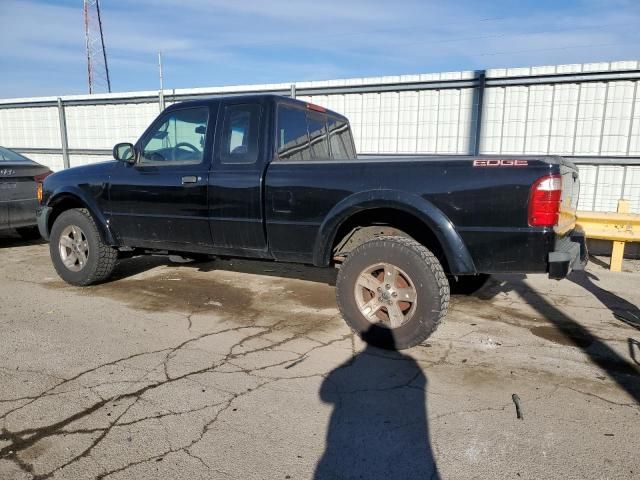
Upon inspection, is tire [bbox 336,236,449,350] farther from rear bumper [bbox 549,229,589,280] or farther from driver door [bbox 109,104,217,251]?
driver door [bbox 109,104,217,251]

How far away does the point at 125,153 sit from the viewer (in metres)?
5.01

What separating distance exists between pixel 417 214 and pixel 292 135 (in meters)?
1.60

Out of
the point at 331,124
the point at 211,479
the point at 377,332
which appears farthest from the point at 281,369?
the point at 331,124

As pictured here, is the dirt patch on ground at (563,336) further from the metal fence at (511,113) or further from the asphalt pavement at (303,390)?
the metal fence at (511,113)

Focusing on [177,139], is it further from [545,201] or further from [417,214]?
[545,201]

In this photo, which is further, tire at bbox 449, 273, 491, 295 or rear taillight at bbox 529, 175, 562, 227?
tire at bbox 449, 273, 491, 295

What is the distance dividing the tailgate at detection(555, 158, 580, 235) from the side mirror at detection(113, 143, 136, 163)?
3.93 meters

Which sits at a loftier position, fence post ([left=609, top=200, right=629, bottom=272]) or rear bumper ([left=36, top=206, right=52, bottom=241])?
rear bumper ([left=36, top=206, right=52, bottom=241])

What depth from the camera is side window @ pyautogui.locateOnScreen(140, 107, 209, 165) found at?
4688mm

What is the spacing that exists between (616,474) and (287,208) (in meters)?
2.82

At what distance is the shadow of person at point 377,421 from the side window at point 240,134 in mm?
2028

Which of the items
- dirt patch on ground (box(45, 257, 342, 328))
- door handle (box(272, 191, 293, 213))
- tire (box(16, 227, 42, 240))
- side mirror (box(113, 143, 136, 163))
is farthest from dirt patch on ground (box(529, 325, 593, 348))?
tire (box(16, 227, 42, 240))

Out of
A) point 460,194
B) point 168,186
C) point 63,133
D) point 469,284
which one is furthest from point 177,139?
point 63,133

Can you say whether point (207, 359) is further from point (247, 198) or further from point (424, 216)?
point (424, 216)
